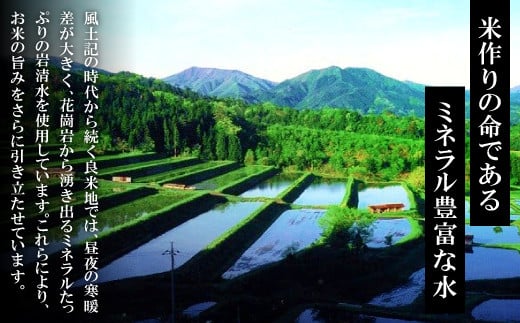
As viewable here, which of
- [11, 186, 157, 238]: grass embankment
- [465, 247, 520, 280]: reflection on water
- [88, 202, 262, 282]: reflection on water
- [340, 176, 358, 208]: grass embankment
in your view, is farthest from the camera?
[340, 176, 358, 208]: grass embankment

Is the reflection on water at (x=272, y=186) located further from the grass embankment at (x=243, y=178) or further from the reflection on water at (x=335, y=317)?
the reflection on water at (x=335, y=317)

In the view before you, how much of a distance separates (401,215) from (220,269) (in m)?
2.48

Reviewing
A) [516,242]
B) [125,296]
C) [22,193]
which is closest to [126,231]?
[125,296]

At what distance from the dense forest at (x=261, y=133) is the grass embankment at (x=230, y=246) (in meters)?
0.99

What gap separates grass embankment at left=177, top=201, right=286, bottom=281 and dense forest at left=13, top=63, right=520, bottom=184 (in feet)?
3.25

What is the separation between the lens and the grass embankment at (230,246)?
21.3ft

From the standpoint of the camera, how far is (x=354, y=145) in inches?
326

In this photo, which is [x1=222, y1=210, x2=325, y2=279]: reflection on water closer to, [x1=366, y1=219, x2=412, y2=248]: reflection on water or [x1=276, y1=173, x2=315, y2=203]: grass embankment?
[x1=276, y1=173, x2=315, y2=203]: grass embankment

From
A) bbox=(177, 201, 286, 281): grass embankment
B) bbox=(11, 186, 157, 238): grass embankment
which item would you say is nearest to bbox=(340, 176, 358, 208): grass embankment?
bbox=(177, 201, 286, 281): grass embankment

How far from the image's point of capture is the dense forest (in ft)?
24.7

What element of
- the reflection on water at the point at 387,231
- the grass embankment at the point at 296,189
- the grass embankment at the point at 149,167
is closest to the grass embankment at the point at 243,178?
the grass embankment at the point at 296,189

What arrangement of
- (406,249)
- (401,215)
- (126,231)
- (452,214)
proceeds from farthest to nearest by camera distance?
1. (401,215)
2. (406,249)
3. (126,231)
4. (452,214)

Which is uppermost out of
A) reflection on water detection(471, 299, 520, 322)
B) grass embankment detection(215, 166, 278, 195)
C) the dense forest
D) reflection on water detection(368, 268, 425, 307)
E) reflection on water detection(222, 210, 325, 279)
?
the dense forest

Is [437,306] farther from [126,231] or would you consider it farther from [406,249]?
[126,231]
